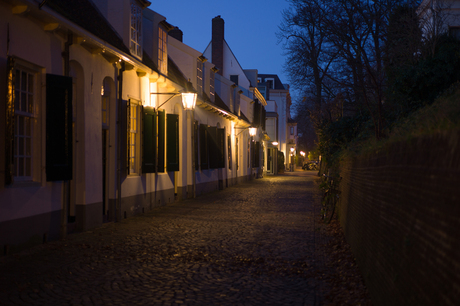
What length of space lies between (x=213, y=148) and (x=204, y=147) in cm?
144

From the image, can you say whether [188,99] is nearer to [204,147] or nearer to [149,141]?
[149,141]

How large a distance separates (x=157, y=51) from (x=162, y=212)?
→ 4.99 meters

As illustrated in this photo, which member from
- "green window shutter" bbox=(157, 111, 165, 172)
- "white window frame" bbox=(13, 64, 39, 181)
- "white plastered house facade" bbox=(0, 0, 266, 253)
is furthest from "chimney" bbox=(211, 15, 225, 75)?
"white window frame" bbox=(13, 64, 39, 181)

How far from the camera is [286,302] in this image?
190 inches

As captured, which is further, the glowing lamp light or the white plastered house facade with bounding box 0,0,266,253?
the glowing lamp light

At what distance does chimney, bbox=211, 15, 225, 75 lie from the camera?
35.2 m

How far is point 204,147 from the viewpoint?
778 inches

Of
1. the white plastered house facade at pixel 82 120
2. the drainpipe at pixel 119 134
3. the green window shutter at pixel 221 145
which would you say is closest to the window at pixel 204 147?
the green window shutter at pixel 221 145

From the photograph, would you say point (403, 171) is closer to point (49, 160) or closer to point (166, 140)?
point (49, 160)

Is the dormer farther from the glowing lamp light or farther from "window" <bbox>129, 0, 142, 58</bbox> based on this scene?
the glowing lamp light

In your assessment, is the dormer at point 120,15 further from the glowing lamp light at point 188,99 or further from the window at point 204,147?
the window at point 204,147

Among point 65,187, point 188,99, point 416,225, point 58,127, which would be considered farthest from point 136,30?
point 416,225

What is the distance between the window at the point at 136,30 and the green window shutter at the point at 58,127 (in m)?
4.47

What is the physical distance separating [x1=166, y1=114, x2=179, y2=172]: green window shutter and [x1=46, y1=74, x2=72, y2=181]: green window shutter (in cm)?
640
